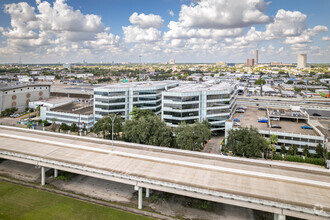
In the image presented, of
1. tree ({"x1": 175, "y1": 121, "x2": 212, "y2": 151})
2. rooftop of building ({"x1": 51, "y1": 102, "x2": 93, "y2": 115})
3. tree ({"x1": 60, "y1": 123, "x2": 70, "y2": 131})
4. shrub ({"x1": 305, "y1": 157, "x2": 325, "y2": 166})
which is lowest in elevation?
shrub ({"x1": 305, "y1": 157, "x2": 325, "y2": 166})

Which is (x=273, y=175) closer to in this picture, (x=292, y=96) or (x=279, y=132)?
(x=279, y=132)

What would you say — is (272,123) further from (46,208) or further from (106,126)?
(46,208)

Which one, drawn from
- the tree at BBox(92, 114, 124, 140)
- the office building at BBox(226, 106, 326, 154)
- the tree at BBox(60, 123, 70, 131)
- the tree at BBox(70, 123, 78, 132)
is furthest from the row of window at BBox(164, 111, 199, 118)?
the tree at BBox(60, 123, 70, 131)

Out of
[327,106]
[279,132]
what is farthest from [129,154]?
[327,106]

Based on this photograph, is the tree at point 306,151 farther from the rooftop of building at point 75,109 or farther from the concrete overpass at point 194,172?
the rooftop of building at point 75,109

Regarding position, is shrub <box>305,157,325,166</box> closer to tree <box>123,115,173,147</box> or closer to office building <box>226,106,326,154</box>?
office building <box>226,106,326,154</box>
